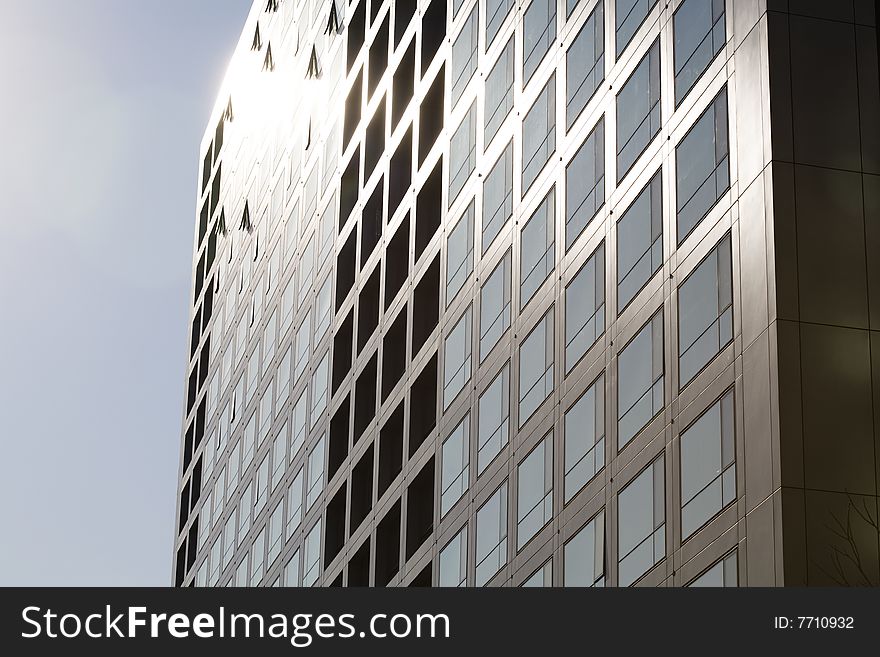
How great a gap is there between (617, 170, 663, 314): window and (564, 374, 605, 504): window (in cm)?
239

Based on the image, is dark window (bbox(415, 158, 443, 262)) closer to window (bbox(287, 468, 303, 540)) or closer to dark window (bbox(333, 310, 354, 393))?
dark window (bbox(333, 310, 354, 393))

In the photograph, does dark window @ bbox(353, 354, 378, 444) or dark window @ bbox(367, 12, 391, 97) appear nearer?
dark window @ bbox(353, 354, 378, 444)

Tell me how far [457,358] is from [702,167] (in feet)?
54.4

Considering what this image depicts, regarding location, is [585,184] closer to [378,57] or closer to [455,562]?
[455,562]

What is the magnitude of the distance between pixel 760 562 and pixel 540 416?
13199 mm

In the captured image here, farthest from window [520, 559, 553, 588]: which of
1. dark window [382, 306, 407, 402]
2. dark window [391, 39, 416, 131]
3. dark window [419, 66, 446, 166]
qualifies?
dark window [391, 39, 416, 131]

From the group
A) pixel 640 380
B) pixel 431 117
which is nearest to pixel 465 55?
pixel 431 117

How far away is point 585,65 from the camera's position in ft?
→ 154

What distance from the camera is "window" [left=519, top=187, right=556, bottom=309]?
1870 inches

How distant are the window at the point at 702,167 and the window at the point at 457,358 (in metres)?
14.2

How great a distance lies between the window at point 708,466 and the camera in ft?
118

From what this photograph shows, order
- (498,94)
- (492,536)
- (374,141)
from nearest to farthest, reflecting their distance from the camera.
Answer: (492,536) → (498,94) → (374,141)

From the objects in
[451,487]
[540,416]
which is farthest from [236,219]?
[540,416]

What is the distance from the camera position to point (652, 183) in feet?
137
